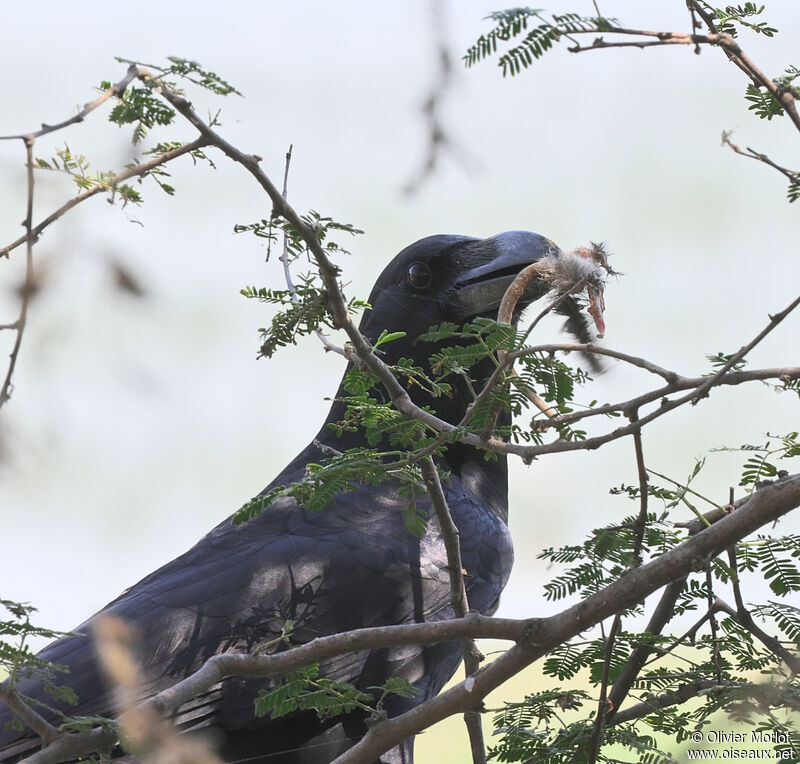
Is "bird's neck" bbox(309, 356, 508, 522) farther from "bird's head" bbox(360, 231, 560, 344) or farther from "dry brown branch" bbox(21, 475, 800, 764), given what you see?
"dry brown branch" bbox(21, 475, 800, 764)

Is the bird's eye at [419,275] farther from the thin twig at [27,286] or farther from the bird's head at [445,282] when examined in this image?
the thin twig at [27,286]

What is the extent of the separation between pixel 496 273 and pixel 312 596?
62.6 inches

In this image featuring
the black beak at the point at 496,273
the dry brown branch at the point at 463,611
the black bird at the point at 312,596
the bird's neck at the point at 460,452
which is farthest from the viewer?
the bird's neck at the point at 460,452

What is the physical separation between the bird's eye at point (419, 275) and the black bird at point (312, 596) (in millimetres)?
160

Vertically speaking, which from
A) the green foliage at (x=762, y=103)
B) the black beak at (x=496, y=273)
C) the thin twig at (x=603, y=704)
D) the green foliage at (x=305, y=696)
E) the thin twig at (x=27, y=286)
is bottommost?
the thin twig at (x=603, y=704)

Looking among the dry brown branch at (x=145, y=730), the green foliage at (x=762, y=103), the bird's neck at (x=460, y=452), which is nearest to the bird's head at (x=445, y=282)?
the bird's neck at (x=460, y=452)

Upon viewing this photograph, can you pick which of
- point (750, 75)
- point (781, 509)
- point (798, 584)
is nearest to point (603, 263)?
point (750, 75)

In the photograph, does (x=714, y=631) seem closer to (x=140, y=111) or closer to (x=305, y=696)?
(x=305, y=696)

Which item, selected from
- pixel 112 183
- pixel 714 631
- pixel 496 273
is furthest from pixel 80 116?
pixel 496 273

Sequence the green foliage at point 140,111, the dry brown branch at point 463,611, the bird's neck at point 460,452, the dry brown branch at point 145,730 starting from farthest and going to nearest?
1. the bird's neck at point 460,452
2. the dry brown branch at point 463,611
3. the green foliage at point 140,111
4. the dry brown branch at point 145,730

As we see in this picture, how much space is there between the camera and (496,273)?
184 inches

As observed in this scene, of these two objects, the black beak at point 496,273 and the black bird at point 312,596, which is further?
the black beak at point 496,273

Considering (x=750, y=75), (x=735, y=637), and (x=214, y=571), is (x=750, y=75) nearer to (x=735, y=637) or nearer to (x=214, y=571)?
(x=735, y=637)

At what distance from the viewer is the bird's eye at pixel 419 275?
488 cm
